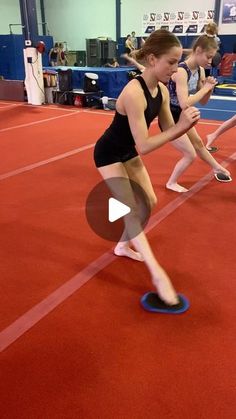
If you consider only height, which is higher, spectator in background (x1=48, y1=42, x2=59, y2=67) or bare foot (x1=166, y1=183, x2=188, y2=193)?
spectator in background (x1=48, y1=42, x2=59, y2=67)

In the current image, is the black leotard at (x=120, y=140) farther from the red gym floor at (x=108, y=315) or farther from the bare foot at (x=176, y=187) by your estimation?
the bare foot at (x=176, y=187)

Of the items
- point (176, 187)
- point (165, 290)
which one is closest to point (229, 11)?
point (176, 187)

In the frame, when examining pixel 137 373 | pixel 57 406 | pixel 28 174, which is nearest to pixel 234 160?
pixel 28 174

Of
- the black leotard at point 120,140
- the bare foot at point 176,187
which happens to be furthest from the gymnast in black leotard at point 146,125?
the bare foot at point 176,187

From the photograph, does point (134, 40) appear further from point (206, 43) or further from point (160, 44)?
point (160, 44)

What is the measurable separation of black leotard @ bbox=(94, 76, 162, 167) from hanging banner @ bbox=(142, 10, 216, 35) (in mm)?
16754

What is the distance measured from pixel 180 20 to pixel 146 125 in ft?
58.1

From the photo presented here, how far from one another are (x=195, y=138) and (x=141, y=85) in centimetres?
198

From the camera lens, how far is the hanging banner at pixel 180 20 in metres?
16.9

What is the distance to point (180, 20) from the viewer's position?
687 inches

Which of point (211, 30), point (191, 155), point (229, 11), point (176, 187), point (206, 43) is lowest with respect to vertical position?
point (176, 187)

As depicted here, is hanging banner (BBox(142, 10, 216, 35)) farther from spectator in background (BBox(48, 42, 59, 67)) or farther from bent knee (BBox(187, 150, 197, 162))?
bent knee (BBox(187, 150, 197, 162))

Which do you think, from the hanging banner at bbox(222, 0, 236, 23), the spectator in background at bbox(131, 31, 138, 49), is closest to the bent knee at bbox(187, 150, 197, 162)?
the hanging banner at bbox(222, 0, 236, 23)

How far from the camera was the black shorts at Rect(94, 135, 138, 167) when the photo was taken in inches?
92.7
